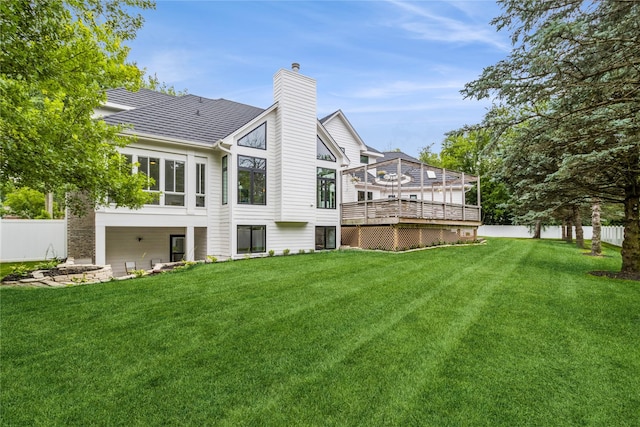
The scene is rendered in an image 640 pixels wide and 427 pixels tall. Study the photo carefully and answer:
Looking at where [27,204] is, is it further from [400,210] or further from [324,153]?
[400,210]

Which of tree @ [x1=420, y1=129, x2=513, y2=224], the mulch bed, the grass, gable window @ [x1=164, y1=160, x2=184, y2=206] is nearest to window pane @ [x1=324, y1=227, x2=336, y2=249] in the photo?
gable window @ [x1=164, y1=160, x2=184, y2=206]

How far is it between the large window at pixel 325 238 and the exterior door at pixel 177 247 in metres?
5.72

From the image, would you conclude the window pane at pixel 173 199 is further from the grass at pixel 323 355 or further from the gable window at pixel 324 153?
the gable window at pixel 324 153

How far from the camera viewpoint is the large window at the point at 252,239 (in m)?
12.9

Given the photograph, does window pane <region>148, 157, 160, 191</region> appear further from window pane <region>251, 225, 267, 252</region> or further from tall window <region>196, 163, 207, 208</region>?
window pane <region>251, 225, 267, 252</region>

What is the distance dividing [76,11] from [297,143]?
8350mm

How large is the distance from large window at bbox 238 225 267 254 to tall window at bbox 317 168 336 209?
308cm

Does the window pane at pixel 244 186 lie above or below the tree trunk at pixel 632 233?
above

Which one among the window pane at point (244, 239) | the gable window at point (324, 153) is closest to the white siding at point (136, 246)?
the window pane at point (244, 239)

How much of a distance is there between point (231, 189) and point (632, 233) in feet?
40.3

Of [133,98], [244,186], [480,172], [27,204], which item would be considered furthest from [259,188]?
[480,172]

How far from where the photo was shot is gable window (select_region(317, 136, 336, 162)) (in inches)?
598

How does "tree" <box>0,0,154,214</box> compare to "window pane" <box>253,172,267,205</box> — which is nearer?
"tree" <box>0,0,154,214</box>

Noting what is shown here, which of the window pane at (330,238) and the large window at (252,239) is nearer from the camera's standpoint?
the large window at (252,239)
